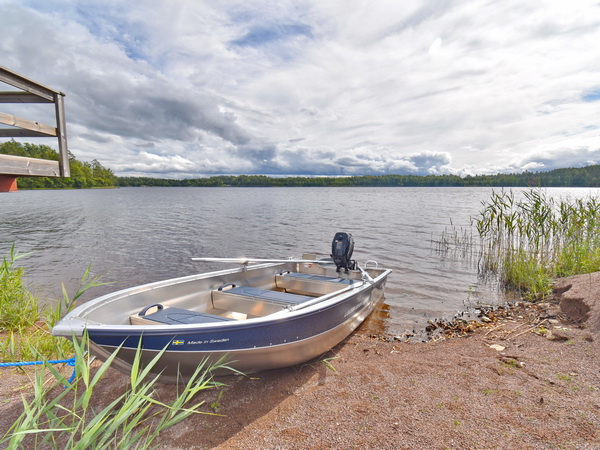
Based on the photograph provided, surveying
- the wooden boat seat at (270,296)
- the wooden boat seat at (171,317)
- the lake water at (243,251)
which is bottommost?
the lake water at (243,251)

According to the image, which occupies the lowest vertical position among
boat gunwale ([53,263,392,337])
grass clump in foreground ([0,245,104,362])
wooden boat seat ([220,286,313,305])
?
grass clump in foreground ([0,245,104,362])

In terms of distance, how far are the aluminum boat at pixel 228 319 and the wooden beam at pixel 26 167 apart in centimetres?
211

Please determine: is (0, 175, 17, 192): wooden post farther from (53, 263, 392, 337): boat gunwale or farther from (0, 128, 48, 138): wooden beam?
(53, 263, 392, 337): boat gunwale

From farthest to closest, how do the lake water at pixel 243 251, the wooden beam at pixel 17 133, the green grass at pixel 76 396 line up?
the lake water at pixel 243 251 < the wooden beam at pixel 17 133 < the green grass at pixel 76 396

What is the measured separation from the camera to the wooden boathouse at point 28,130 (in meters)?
4.10

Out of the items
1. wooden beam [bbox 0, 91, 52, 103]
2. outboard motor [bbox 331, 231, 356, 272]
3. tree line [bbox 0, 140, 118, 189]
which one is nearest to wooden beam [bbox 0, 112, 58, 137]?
wooden beam [bbox 0, 91, 52, 103]

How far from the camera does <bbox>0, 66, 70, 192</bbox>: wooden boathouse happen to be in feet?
13.4

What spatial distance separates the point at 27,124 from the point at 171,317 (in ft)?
10.7

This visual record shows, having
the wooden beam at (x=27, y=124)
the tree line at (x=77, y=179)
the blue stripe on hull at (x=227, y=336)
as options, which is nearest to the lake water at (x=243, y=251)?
the blue stripe on hull at (x=227, y=336)

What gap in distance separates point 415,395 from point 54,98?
6227 mm

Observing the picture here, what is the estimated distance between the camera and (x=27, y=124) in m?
4.38

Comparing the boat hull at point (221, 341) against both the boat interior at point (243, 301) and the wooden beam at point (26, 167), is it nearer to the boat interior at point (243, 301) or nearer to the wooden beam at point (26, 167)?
the boat interior at point (243, 301)

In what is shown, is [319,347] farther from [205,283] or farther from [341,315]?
[205,283]

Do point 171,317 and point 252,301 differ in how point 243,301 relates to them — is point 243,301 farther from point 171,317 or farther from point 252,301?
point 171,317
